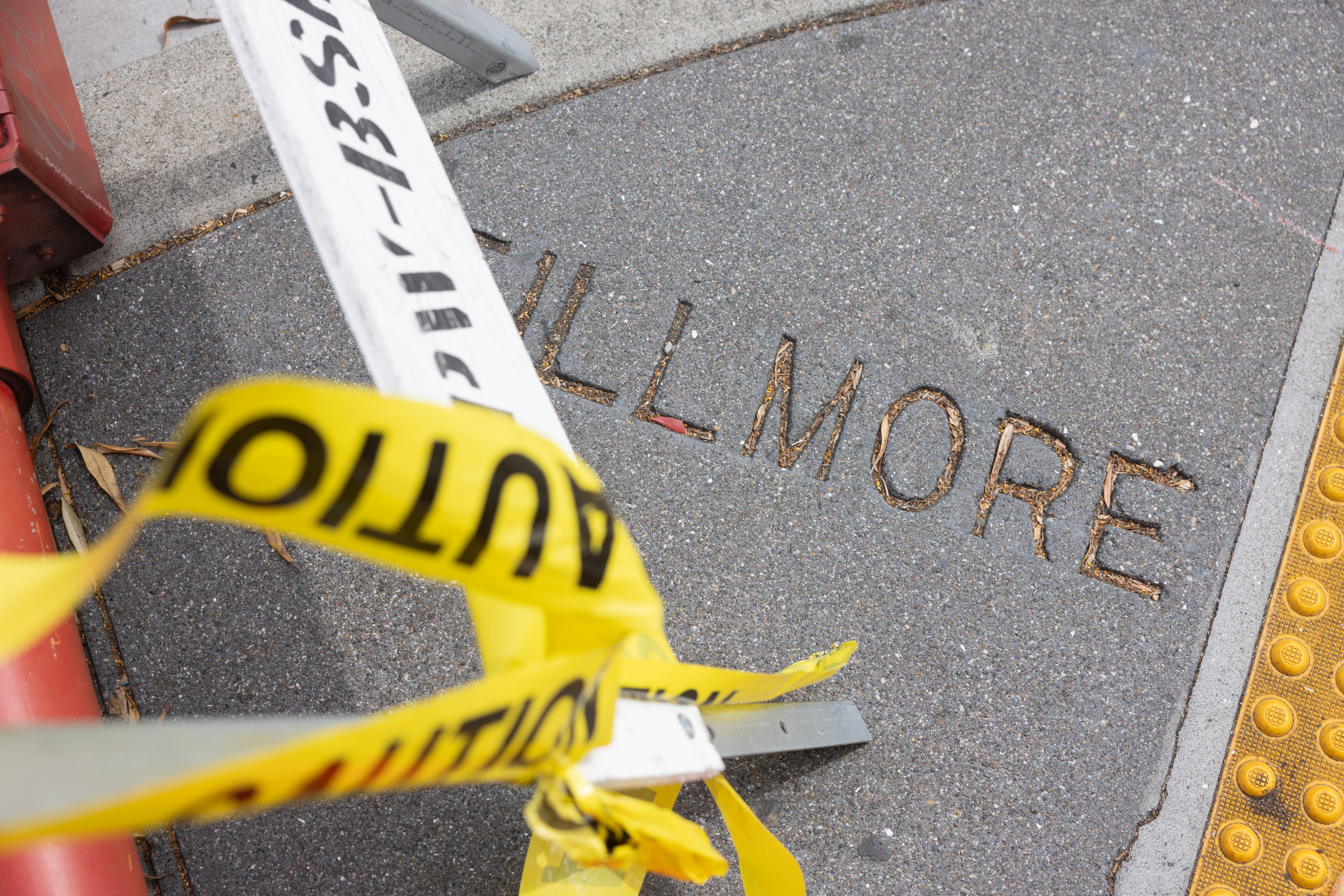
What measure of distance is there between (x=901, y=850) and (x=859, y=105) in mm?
2383

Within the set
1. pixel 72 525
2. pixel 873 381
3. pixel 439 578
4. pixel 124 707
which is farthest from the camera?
pixel 873 381

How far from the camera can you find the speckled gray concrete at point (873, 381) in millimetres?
2275

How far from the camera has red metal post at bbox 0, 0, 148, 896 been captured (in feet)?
6.12

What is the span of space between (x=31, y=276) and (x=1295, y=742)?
418 cm

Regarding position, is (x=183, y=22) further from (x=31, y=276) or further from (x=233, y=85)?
(x=31, y=276)

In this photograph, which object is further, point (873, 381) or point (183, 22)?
point (183, 22)

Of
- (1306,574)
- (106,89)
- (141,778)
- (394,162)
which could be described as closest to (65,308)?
(106,89)

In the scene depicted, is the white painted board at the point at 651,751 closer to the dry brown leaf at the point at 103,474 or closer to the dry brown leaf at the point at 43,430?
the dry brown leaf at the point at 103,474

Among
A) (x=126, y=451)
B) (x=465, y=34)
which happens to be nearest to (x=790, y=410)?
(x=465, y=34)

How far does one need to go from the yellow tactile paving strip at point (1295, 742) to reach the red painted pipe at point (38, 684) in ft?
9.50

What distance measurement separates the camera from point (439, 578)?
1.13 m

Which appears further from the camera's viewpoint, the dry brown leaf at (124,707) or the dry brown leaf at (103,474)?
the dry brown leaf at (103,474)

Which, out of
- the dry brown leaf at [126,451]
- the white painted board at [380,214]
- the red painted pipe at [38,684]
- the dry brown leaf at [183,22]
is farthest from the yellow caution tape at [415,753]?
the dry brown leaf at [183,22]

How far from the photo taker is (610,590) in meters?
1.14
